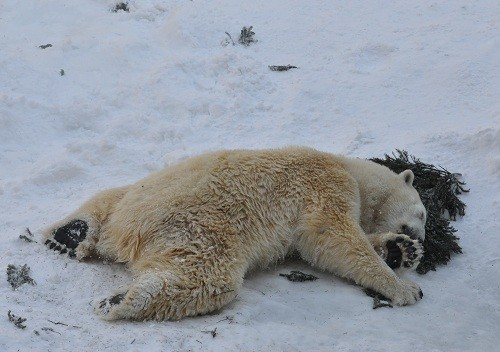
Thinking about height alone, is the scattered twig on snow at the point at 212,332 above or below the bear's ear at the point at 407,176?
below

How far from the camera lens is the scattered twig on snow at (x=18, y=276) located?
590 centimetres

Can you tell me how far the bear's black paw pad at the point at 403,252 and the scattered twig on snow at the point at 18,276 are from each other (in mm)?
3538

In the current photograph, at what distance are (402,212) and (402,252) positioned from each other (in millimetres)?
792

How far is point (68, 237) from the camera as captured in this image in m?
6.66

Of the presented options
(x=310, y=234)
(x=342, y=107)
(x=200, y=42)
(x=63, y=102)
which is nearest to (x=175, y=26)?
(x=200, y=42)

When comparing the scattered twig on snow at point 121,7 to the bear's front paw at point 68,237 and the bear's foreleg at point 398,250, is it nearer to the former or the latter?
the bear's front paw at point 68,237

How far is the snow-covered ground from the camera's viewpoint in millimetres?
5551

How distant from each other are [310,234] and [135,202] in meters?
1.79

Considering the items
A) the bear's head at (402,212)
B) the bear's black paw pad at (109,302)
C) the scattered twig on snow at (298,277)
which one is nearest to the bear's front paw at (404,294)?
the scattered twig on snow at (298,277)

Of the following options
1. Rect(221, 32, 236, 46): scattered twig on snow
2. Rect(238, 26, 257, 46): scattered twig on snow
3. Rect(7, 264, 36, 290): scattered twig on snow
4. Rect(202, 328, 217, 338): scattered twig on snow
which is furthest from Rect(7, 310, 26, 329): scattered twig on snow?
Rect(238, 26, 257, 46): scattered twig on snow

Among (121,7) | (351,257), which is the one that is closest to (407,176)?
(351,257)

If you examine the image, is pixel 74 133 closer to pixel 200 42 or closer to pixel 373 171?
pixel 200 42

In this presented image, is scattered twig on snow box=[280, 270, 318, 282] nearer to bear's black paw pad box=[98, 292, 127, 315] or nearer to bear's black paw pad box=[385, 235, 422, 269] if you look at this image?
bear's black paw pad box=[385, 235, 422, 269]

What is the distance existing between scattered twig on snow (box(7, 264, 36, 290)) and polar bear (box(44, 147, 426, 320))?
58 centimetres
